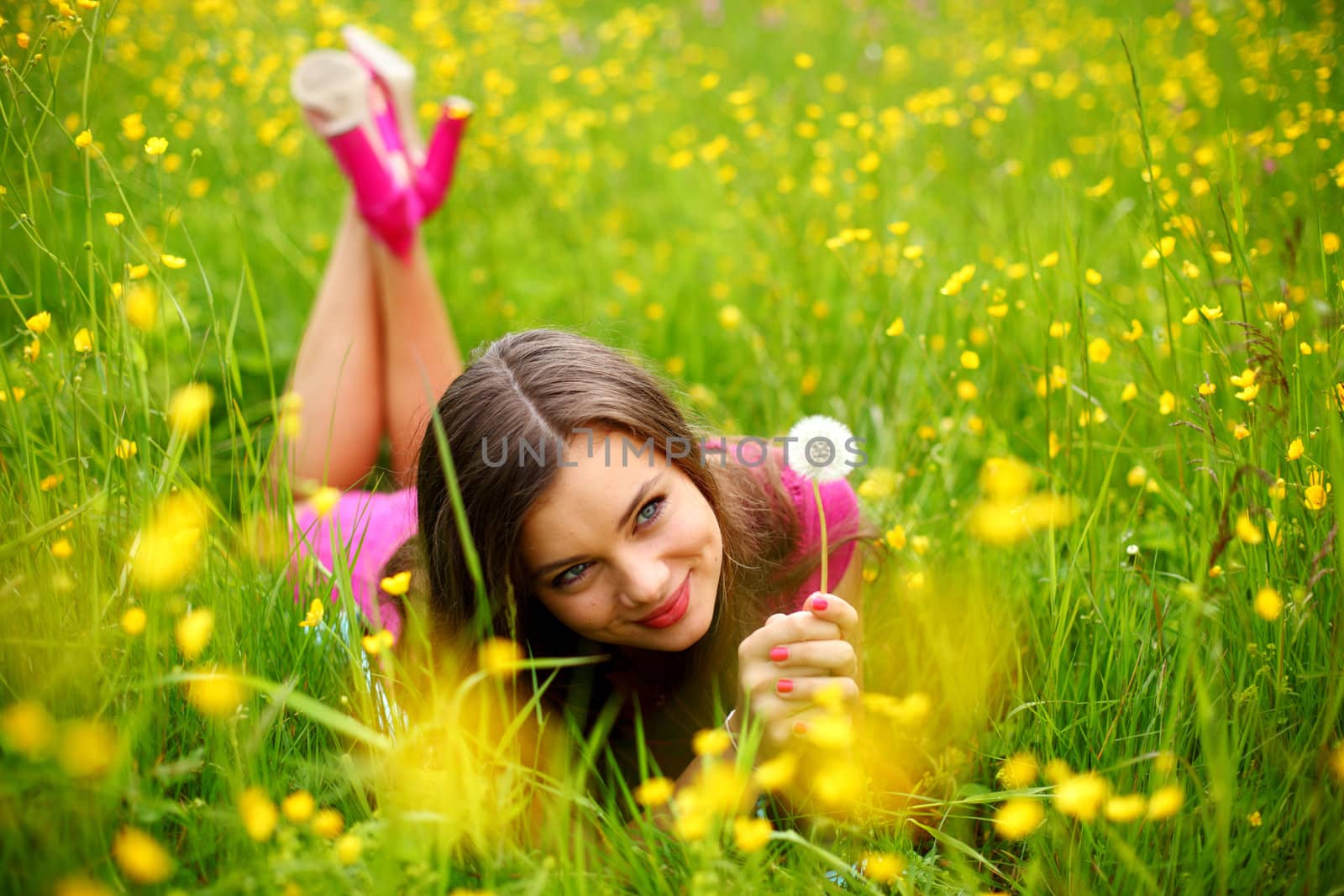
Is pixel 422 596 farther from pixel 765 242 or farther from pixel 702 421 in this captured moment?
pixel 765 242

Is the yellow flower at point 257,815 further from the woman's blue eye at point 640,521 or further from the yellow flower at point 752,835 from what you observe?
the woman's blue eye at point 640,521

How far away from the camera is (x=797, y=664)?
122 cm

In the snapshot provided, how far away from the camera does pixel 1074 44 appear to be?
4305 mm

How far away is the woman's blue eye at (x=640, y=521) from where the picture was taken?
4.45 ft

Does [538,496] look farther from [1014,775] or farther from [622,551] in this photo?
[1014,775]

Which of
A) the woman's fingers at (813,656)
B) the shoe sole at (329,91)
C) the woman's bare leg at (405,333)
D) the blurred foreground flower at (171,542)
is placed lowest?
the woman's fingers at (813,656)

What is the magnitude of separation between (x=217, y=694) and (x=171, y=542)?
20 centimetres

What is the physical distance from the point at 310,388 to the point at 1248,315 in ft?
6.59

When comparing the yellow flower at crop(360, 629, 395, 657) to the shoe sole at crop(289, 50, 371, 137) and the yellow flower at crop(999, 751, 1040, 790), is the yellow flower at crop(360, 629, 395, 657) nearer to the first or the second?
the yellow flower at crop(999, 751, 1040, 790)

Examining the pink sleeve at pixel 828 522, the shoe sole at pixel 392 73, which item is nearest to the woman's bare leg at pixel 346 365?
the shoe sole at pixel 392 73

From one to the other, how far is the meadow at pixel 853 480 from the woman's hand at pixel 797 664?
0.08m

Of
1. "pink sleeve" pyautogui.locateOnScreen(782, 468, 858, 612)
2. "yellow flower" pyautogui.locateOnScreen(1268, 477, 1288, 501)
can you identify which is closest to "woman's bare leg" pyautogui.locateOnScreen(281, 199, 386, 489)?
"pink sleeve" pyautogui.locateOnScreen(782, 468, 858, 612)

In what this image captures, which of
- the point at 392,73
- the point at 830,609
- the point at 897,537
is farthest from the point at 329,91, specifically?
the point at 830,609

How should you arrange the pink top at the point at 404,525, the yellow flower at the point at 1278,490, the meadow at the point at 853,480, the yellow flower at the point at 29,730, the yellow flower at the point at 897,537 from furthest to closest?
the pink top at the point at 404,525, the yellow flower at the point at 897,537, the yellow flower at the point at 1278,490, the meadow at the point at 853,480, the yellow flower at the point at 29,730
